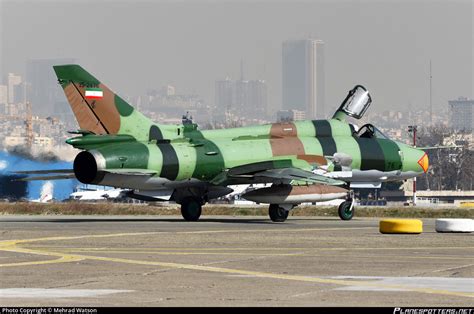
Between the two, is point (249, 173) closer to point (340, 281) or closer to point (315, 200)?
point (315, 200)

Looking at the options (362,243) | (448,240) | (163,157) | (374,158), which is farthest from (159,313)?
(374,158)

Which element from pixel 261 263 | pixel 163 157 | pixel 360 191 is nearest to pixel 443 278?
pixel 261 263

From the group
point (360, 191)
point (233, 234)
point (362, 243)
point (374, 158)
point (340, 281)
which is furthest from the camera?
point (360, 191)

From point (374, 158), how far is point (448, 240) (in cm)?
1609

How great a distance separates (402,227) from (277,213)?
9810mm

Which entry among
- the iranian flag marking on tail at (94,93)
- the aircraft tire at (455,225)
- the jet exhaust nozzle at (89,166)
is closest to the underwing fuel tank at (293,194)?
the jet exhaust nozzle at (89,166)

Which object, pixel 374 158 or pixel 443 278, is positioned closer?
pixel 443 278

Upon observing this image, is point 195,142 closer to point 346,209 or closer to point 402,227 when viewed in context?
point 346,209

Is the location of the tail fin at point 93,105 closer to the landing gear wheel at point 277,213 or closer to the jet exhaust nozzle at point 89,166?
the jet exhaust nozzle at point 89,166

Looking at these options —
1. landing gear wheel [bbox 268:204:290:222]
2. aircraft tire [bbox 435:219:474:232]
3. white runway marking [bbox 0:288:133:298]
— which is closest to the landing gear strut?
landing gear wheel [bbox 268:204:290:222]

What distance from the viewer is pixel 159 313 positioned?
53.2 ft

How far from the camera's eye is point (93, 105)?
4197 cm

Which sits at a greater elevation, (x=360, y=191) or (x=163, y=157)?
(x=163, y=157)

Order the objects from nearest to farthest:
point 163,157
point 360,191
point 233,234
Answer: point 233,234
point 163,157
point 360,191
